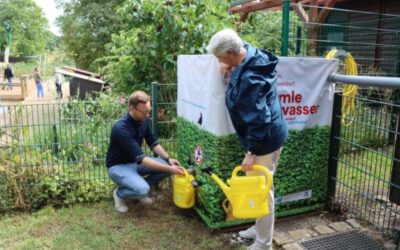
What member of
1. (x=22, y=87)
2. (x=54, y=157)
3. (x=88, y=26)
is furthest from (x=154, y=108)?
(x=22, y=87)

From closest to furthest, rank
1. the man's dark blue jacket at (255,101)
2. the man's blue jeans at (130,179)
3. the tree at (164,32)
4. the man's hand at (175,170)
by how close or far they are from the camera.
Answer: the man's dark blue jacket at (255,101) < the man's hand at (175,170) < the man's blue jeans at (130,179) < the tree at (164,32)

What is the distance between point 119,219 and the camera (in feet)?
11.4

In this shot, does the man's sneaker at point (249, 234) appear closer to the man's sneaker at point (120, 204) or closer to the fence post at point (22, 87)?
the man's sneaker at point (120, 204)

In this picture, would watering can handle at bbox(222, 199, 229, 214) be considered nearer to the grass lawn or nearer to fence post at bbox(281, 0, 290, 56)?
the grass lawn

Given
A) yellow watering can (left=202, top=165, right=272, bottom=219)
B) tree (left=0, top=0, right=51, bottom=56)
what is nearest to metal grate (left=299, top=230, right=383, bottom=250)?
yellow watering can (left=202, top=165, right=272, bottom=219)

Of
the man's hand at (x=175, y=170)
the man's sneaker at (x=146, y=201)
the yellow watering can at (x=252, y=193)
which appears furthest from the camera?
the man's sneaker at (x=146, y=201)

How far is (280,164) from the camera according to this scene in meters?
A: 3.26

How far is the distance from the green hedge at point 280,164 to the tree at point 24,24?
4966cm

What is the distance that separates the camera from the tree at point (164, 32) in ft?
15.0

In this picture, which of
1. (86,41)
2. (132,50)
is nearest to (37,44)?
(86,41)

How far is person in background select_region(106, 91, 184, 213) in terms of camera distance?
3311 millimetres

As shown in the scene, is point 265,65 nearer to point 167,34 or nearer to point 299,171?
point 299,171

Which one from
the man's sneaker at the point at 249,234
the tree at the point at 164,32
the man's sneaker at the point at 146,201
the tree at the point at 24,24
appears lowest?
the man's sneaker at the point at 249,234

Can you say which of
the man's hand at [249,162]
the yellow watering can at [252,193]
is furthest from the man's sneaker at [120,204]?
the man's hand at [249,162]
